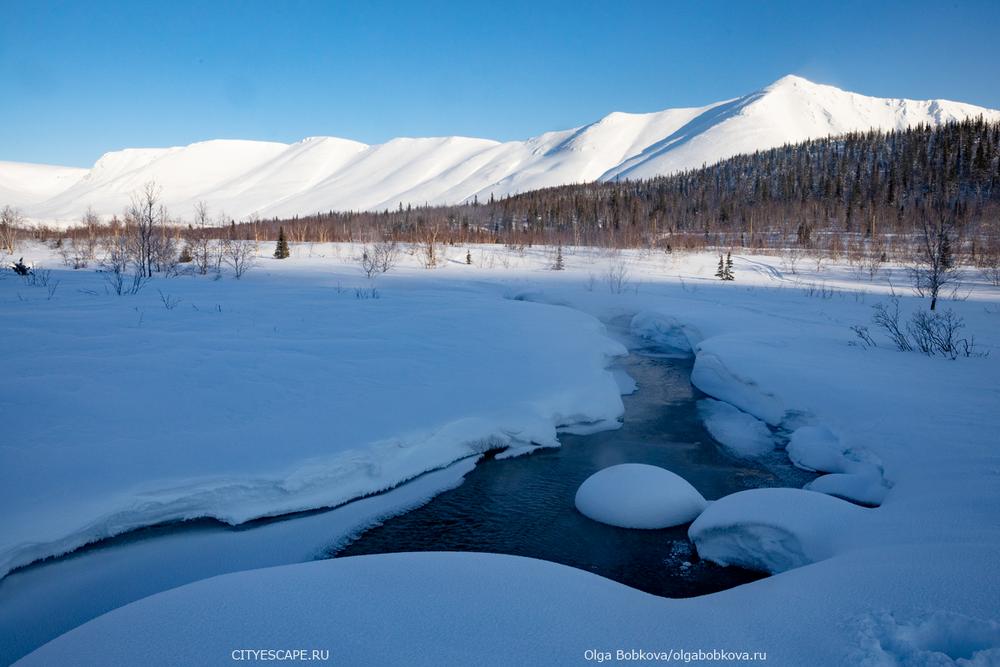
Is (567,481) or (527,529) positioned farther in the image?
(567,481)

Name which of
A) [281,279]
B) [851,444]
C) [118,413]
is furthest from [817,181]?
[118,413]

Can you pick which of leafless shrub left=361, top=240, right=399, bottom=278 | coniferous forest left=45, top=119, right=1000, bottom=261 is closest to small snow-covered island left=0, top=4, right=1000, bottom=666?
leafless shrub left=361, top=240, right=399, bottom=278

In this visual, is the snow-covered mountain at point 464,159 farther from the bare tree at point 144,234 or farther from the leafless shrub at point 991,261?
the bare tree at point 144,234

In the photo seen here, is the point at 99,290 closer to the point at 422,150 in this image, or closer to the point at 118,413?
the point at 118,413

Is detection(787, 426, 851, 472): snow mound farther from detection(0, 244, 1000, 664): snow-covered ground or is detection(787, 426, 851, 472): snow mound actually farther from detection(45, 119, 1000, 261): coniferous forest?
detection(45, 119, 1000, 261): coniferous forest

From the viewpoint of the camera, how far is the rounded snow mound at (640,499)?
433cm

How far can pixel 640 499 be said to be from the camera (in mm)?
4387

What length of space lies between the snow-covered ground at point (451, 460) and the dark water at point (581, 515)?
29 centimetres

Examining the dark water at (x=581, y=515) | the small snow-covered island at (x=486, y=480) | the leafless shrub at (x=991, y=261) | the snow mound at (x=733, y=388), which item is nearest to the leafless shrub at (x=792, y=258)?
the leafless shrub at (x=991, y=261)

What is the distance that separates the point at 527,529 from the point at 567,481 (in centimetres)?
98

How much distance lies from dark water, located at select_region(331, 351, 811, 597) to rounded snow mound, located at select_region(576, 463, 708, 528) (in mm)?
83

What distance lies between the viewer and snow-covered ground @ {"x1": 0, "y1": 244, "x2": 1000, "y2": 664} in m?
2.26

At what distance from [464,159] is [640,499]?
136m

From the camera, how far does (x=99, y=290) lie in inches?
470
